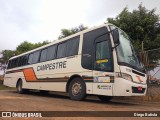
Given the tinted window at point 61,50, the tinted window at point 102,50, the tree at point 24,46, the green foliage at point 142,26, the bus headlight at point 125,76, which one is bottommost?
the bus headlight at point 125,76

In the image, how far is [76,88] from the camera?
36.1ft

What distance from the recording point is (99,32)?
34.0ft

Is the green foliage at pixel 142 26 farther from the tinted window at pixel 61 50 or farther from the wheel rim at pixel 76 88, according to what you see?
the wheel rim at pixel 76 88

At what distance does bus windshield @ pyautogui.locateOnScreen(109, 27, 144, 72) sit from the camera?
9539 millimetres

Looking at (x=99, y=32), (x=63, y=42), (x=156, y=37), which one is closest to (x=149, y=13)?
(x=156, y=37)

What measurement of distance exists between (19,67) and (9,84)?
274 centimetres

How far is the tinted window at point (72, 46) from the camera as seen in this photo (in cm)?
1159

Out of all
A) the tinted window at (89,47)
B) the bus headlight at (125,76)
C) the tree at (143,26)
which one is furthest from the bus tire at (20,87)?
the bus headlight at (125,76)

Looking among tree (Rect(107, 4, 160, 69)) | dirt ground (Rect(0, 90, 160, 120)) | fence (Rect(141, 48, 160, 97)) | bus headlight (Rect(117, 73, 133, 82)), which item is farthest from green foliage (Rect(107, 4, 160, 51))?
bus headlight (Rect(117, 73, 133, 82))

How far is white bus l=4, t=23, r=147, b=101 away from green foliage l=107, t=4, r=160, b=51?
28.6ft

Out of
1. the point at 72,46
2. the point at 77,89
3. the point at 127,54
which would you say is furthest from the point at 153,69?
the point at 72,46

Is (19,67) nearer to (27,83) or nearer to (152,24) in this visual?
(27,83)

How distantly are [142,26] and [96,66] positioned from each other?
1203 cm

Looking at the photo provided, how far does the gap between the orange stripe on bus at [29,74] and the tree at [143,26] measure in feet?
27.9
